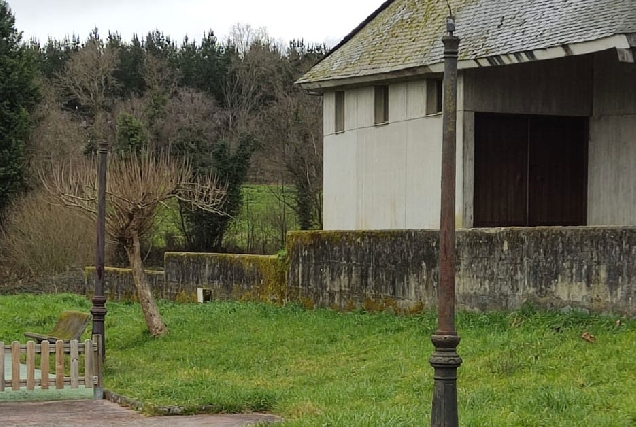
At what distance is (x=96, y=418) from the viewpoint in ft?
43.1

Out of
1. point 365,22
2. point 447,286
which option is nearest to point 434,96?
point 365,22

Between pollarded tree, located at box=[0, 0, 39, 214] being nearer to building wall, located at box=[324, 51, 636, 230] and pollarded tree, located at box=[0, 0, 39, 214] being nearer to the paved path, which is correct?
building wall, located at box=[324, 51, 636, 230]

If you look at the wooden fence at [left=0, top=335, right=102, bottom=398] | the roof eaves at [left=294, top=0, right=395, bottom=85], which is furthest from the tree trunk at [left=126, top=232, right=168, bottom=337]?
the roof eaves at [left=294, top=0, right=395, bottom=85]

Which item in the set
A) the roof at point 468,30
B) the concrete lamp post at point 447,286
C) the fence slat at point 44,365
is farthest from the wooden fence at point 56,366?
the roof at point 468,30

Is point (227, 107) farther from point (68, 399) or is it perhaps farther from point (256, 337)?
point (68, 399)

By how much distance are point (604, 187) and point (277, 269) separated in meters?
7.48

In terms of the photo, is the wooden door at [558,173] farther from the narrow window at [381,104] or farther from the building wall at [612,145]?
the narrow window at [381,104]

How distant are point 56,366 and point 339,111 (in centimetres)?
1291

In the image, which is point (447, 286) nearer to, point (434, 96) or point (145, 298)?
point (145, 298)

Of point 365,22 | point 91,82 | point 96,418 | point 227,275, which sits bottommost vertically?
point 96,418

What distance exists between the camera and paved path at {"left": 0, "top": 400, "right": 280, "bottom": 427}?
41.3 ft

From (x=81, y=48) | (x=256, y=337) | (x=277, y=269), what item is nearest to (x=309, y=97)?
(x=81, y=48)

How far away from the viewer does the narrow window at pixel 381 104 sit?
24.6m

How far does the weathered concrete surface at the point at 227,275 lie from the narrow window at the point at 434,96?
16.9 ft
